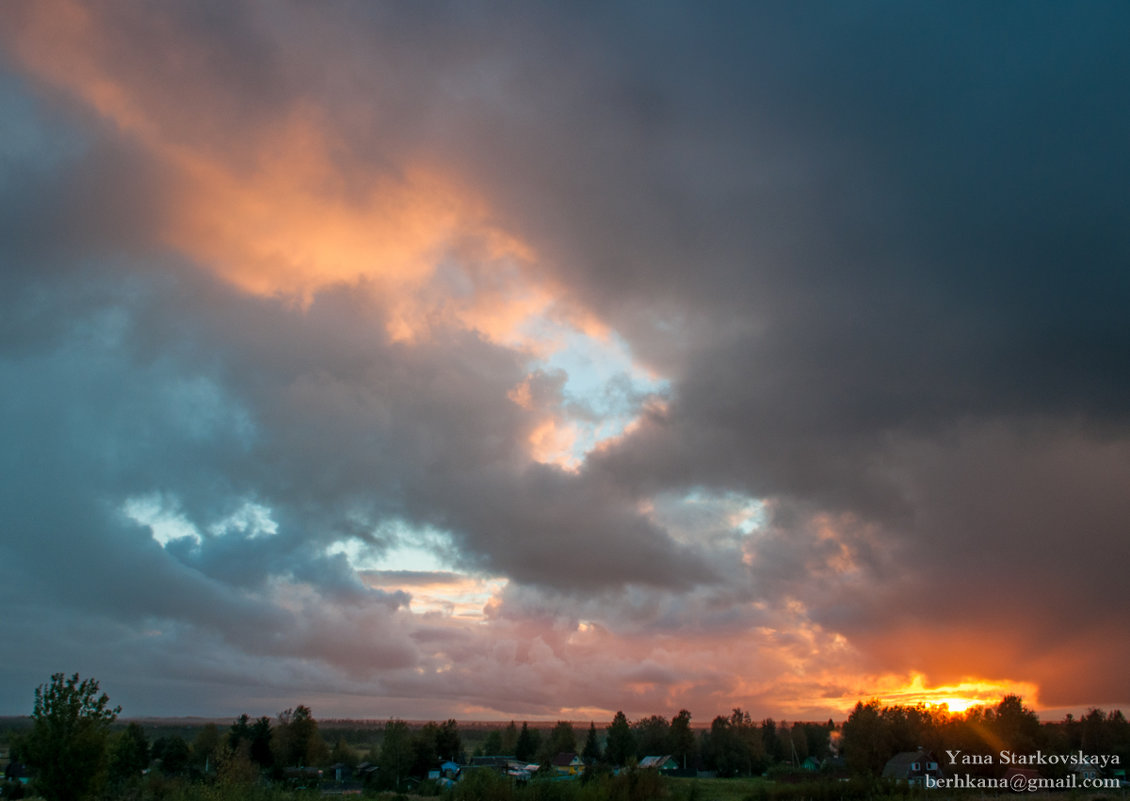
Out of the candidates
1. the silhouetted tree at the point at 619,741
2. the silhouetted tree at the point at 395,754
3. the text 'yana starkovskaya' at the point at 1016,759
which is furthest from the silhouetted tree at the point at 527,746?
the text 'yana starkovskaya' at the point at 1016,759

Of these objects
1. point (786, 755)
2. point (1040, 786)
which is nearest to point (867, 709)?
point (1040, 786)

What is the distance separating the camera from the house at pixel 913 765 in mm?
89294

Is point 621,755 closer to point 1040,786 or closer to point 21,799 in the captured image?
point 1040,786

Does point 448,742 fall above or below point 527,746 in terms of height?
above

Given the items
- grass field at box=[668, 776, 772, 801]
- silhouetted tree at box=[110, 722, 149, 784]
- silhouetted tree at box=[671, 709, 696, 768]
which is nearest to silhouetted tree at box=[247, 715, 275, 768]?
silhouetted tree at box=[110, 722, 149, 784]

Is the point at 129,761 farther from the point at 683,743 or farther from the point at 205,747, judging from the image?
the point at 683,743

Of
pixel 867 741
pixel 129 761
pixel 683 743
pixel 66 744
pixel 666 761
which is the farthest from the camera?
pixel 683 743

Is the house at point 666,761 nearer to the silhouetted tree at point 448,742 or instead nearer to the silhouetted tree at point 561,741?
the silhouetted tree at point 561,741

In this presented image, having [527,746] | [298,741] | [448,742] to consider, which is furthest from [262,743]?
[527,746]

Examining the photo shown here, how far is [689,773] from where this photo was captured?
15550 centimetres

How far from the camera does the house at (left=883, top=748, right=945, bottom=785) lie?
89.3 metres

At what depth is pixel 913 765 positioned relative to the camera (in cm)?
9456

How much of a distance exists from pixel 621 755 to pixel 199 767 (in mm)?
79017

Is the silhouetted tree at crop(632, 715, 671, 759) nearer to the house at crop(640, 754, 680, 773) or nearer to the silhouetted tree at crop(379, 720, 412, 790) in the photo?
the house at crop(640, 754, 680, 773)
